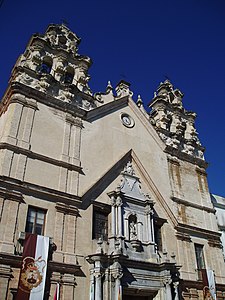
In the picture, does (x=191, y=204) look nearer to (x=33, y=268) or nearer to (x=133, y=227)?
(x=133, y=227)

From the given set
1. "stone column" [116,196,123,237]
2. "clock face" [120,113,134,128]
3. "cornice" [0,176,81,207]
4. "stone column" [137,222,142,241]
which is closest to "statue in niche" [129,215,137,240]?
"stone column" [137,222,142,241]

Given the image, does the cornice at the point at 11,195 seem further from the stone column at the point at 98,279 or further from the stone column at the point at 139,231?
the stone column at the point at 139,231

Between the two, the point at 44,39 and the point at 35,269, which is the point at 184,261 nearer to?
the point at 35,269

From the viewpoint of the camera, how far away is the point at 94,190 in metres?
15.9

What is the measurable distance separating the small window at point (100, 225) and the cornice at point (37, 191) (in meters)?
1.37

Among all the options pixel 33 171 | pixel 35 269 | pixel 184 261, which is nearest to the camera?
pixel 35 269

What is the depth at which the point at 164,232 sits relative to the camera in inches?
707

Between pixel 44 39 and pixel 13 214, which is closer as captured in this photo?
pixel 13 214

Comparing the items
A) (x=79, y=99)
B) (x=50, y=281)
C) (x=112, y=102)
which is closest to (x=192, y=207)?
(x=112, y=102)

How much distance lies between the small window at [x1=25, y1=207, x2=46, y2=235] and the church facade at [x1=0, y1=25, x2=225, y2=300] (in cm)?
4

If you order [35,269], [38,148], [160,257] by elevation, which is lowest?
[35,269]

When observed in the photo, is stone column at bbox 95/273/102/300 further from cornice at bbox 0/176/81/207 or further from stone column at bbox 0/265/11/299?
stone column at bbox 0/265/11/299

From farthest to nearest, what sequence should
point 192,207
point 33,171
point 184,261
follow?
point 192,207
point 184,261
point 33,171

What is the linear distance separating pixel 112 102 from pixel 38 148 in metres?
6.94
